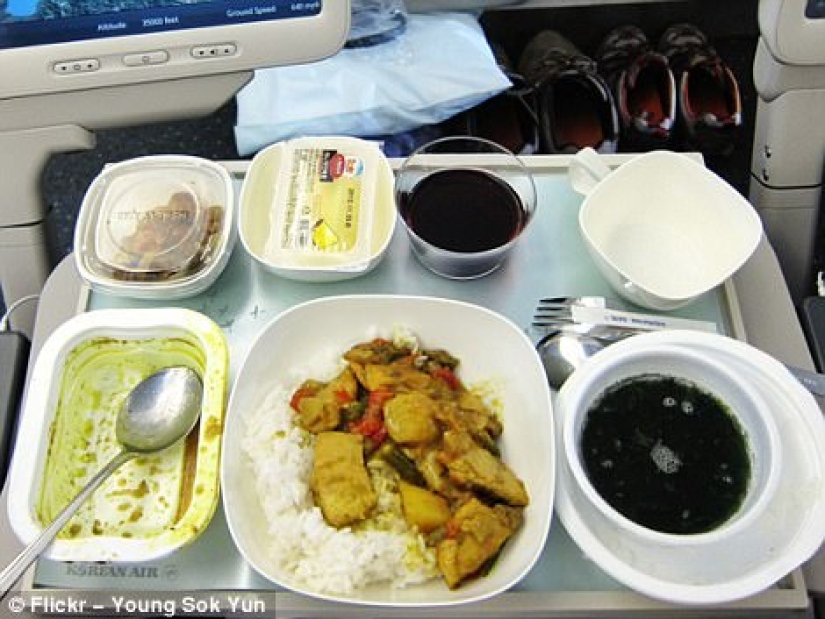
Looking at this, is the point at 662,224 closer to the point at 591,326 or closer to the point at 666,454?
the point at 591,326

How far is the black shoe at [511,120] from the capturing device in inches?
61.9

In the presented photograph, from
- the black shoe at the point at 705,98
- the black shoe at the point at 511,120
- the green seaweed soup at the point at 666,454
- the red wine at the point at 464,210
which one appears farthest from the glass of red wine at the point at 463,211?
the black shoe at the point at 705,98

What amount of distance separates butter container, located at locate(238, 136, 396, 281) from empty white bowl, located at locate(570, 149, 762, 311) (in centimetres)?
21

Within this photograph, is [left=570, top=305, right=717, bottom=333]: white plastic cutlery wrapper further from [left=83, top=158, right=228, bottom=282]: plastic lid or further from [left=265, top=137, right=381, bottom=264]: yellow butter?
[left=83, top=158, right=228, bottom=282]: plastic lid

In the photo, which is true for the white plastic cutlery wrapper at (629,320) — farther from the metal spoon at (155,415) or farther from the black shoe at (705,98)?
the black shoe at (705,98)

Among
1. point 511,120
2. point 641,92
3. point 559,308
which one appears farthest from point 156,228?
point 641,92

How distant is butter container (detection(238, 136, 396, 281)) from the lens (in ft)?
3.04

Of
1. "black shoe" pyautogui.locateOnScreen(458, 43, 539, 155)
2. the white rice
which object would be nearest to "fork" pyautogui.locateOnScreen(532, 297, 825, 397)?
the white rice

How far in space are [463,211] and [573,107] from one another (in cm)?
76

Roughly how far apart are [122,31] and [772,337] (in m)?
0.71

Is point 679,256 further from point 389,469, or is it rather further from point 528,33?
point 528,33

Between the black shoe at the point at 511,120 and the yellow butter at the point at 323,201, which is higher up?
the yellow butter at the point at 323,201

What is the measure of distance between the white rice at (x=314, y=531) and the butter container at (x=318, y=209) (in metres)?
0.18

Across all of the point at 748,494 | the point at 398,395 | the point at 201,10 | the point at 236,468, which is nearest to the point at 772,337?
the point at 748,494
